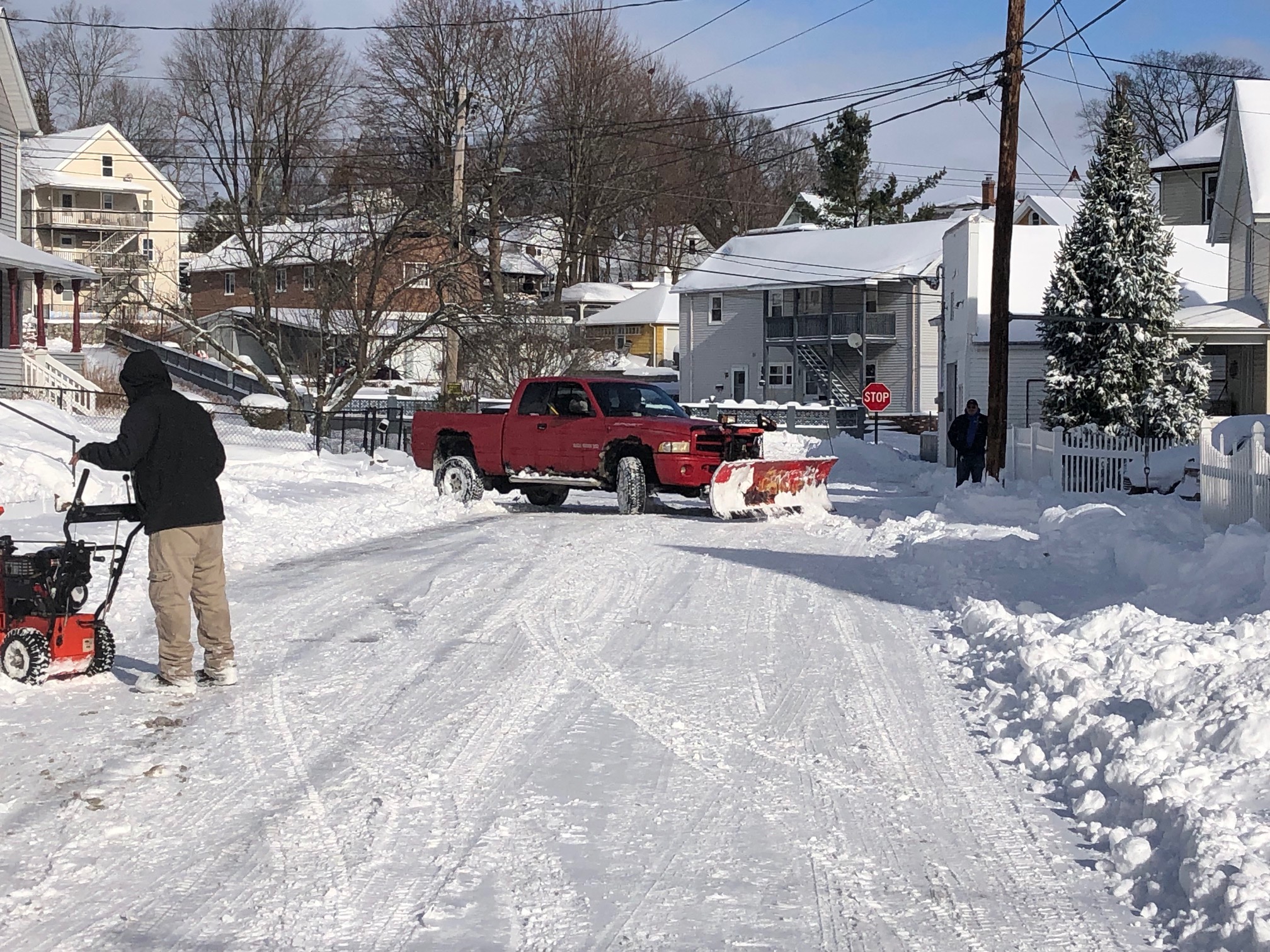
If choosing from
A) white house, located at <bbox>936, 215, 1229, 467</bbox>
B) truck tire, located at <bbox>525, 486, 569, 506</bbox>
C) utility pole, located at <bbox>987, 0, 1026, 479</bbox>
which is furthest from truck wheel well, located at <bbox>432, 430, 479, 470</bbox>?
white house, located at <bbox>936, 215, 1229, 467</bbox>

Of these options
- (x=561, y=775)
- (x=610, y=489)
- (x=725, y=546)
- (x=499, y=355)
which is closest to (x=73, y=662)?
(x=561, y=775)

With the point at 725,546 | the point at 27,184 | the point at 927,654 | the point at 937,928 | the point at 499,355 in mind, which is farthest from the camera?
the point at 27,184

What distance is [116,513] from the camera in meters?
8.16

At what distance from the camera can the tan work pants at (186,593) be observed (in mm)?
8016

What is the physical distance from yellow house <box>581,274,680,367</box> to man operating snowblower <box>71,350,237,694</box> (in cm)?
6559

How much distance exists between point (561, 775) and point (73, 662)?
337 centimetres

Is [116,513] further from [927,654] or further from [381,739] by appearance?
[927,654]

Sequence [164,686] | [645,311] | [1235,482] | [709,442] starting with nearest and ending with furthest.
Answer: [164,686]
[1235,482]
[709,442]
[645,311]

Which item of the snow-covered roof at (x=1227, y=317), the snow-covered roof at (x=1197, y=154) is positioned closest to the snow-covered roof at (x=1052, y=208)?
the snow-covered roof at (x=1197, y=154)

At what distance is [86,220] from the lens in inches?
2881

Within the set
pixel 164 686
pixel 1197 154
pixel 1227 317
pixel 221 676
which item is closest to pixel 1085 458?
pixel 1227 317

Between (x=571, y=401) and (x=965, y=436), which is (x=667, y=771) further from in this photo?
(x=965, y=436)

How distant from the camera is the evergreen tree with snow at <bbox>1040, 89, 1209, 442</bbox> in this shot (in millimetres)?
30734

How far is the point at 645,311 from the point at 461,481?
54.8 metres
